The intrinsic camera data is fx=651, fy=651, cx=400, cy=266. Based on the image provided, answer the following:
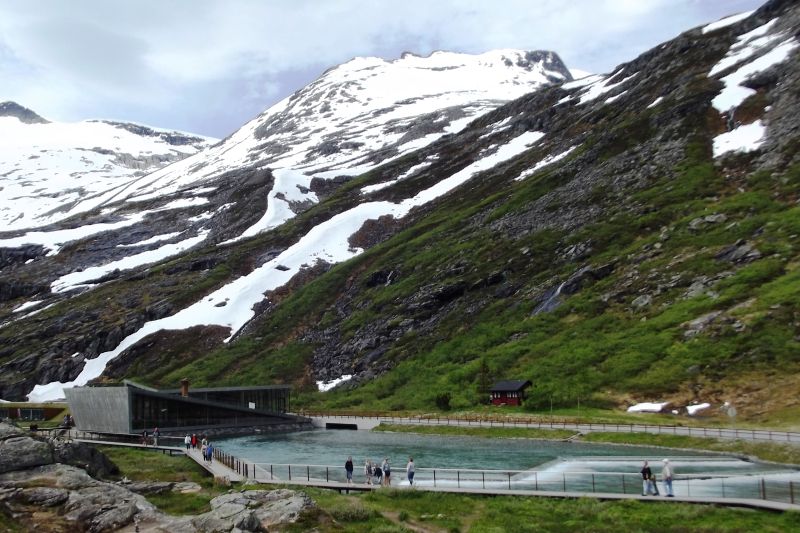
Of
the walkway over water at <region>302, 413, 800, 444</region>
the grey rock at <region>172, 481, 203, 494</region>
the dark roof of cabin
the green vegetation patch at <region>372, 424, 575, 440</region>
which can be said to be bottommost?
the green vegetation patch at <region>372, 424, 575, 440</region>

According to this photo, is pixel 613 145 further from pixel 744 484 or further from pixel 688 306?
pixel 744 484

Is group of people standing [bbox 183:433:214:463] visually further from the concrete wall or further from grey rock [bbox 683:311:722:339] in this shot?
grey rock [bbox 683:311:722:339]

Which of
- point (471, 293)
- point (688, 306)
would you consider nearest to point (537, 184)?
point (471, 293)

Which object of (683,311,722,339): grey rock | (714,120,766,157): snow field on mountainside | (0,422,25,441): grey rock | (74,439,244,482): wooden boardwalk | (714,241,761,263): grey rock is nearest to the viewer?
(0,422,25,441): grey rock

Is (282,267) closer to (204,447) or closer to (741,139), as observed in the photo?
(741,139)

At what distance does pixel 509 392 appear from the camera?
2768 inches

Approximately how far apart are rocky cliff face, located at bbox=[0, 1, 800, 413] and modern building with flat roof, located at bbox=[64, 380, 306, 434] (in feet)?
35.3

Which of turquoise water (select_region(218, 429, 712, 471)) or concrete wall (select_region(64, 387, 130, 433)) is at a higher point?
concrete wall (select_region(64, 387, 130, 433))

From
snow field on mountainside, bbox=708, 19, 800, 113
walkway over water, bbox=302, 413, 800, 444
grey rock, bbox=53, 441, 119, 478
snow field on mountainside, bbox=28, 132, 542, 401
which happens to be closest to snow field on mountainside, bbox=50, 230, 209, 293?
snow field on mountainside, bbox=28, 132, 542, 401

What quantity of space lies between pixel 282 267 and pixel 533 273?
57120 millimetres

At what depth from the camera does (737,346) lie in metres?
60.7

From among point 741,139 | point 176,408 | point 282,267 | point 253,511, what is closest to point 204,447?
point 253,511

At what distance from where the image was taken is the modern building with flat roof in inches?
2603

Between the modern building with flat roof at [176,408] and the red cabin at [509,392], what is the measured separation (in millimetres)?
23340
